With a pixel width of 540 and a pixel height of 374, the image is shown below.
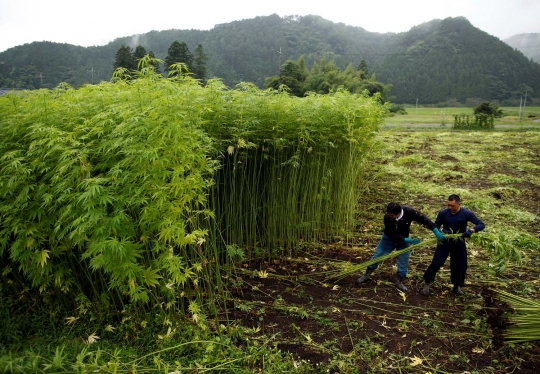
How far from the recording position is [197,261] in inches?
157

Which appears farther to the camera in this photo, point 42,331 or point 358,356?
point 42,331

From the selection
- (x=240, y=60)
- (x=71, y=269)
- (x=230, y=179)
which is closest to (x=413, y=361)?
(x=230, y=179)

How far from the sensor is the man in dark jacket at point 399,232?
4.13 m

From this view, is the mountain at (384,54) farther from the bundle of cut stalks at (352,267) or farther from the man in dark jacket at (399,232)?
the man in dark jacket at (399,232)

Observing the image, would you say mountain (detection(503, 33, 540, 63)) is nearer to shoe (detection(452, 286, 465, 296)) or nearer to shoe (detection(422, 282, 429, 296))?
shoe (detection(452, 286, 465, 296))

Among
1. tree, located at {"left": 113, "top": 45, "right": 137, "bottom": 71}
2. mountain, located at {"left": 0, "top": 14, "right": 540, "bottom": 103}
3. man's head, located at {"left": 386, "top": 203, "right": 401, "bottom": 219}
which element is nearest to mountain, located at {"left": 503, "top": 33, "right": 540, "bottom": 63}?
mountain, located at {"left": 0, "top": 14, "right": 540, "bottom": 103}

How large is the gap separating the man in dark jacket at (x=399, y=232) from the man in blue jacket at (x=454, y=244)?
17 centimetres

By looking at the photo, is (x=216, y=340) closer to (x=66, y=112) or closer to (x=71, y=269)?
(x=71, y=269)

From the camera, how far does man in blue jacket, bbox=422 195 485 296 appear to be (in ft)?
12.8

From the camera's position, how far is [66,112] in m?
3.59

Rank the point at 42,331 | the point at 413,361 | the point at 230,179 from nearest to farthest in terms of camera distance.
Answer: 1. the point at 413,361
2. the point at 42,331
3. the point at 230,179

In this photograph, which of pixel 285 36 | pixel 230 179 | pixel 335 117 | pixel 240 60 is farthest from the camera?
pixel 285 36

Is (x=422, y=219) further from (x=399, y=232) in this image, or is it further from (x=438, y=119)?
(x=438, y=119)

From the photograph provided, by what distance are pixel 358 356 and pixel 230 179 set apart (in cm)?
256
